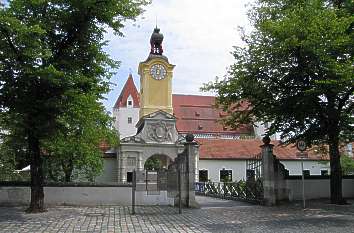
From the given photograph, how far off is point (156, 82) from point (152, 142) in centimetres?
1142

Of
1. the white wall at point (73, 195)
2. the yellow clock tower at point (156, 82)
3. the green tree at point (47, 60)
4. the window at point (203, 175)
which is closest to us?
the green tree at point (47, 60)

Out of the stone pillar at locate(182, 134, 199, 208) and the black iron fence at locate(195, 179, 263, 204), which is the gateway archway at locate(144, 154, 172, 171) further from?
the stone pillar at locate(182, 134, 199, 208)

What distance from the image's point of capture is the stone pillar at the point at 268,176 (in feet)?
68.0

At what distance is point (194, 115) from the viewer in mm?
87625

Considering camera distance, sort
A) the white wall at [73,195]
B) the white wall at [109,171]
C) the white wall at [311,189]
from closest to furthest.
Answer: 1. the white wall at [73,195]
2. the white wall at [311,189]
3. the white wall at [109,171]

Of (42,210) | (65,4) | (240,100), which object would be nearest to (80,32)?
(65,4)

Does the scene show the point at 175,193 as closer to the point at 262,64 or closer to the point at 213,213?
the point at 213,213

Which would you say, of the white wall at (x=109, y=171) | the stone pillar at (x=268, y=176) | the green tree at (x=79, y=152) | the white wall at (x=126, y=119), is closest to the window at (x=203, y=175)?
the white wall at (x=109, y=171)

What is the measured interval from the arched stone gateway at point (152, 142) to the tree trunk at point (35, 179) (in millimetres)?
36157

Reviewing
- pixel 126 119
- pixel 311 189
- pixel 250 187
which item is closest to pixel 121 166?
pixel 250 187

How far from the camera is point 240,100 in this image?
847 inches

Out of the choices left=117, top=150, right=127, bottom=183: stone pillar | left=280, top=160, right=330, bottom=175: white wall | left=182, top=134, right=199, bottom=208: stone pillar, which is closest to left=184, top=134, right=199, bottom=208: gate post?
left=182, top=134, right=199, bottom=208: stone pillar

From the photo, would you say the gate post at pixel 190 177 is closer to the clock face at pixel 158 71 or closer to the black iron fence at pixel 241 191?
the black iron fence at pixel 241 191

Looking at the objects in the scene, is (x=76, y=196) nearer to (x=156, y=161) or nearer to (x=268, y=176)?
(x=268, y=176)
